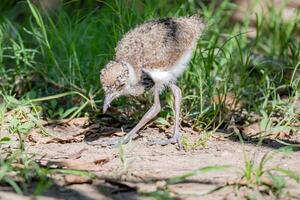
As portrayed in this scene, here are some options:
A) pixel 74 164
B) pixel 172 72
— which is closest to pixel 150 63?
pixel 172 72

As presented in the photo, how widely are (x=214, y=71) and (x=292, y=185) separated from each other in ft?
8.39

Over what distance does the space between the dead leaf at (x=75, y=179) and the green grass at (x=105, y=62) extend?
1212 millimetres

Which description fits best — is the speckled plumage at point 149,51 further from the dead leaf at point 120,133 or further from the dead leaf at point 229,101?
the dead leaf at point 229,101

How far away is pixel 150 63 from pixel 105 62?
2.79ft

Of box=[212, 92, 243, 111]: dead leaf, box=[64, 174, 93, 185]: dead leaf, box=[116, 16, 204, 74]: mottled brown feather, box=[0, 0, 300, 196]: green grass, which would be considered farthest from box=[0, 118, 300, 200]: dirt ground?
box=[116, 16, 204, 74]: mottled brown feather

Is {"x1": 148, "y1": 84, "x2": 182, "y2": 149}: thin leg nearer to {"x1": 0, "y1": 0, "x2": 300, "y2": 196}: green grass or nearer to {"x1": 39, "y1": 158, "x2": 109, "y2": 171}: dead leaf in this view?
{"x1": 0, "y1": 0, "x2": 300, "y2": 196}: green grass

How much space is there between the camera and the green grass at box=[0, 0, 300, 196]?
5766 millimetres

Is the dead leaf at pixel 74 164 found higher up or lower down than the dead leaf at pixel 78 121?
higher up

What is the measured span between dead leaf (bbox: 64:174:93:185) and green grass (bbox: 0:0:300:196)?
1212 millimetres

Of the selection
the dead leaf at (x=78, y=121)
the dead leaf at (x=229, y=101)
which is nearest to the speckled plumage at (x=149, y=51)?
the dead leaf at (x=229, y=101)

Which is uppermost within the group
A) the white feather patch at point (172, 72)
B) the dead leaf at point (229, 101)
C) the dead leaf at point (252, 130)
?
the white feather patch at point (172, 72)

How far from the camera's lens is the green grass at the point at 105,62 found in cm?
577

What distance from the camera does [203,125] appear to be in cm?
571

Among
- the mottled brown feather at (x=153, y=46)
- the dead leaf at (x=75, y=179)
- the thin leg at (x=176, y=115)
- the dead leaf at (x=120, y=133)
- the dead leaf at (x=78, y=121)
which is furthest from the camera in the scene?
the dead leaf at (x=78, y=121)
